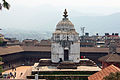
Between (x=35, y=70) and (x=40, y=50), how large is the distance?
21.9m

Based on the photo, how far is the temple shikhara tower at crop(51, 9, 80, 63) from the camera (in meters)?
33.8

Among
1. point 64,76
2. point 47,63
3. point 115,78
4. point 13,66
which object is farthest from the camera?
point 13,66

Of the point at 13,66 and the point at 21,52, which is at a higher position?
the point at 21,52

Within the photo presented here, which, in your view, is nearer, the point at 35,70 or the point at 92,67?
the point at 35,70

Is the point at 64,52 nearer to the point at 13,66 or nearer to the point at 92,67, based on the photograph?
the point at 92,67

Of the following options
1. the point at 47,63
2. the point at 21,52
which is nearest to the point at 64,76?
A: the point at 47,63

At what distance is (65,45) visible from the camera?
111ft

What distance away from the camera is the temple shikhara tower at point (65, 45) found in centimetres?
3381

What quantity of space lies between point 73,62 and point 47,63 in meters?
4.61

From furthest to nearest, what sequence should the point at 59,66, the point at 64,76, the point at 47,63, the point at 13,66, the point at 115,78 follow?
the point at 13,66, the point at 47,63, the point at 59,66, the point at 64,76, the point at 115,78

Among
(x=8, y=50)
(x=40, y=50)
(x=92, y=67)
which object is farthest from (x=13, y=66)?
(x=92, y=67)

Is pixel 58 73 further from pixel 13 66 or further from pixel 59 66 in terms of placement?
pixel 13 66

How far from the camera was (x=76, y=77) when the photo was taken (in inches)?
1148

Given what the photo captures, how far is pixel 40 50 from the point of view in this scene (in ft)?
169
